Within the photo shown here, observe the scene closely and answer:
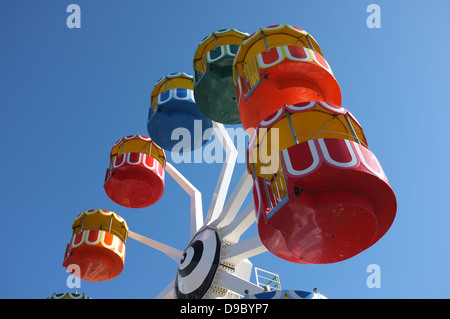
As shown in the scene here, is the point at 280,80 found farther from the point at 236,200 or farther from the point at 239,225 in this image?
the point at 236,200

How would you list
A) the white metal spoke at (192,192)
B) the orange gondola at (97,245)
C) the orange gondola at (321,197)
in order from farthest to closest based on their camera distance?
the white metal spoke at (192,192) → the orange gondola at (97,245) → the orange gondola at (321,197)

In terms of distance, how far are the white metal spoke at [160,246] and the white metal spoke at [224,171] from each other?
1707 mm

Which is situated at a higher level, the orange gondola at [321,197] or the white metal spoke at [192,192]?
the white metal spoke at [192,192]

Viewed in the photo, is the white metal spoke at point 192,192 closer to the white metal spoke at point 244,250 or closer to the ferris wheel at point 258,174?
the ferris wheel at point 258,174

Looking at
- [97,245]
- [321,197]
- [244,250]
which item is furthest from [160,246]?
[321,197]

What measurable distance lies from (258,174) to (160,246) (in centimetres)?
951

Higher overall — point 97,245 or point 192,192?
point 192,192

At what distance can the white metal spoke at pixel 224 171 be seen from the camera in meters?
16.2

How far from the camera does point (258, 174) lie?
741cm

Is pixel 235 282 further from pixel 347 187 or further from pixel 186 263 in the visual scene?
pixel 347 187

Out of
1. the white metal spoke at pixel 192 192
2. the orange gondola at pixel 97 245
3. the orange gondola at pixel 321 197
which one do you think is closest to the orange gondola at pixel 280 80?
the orange gondola at pixel 321 197

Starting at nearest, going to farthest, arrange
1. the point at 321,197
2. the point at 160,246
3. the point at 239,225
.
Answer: the point at 321,197 → the point at 239,225 → the point at 160,246
